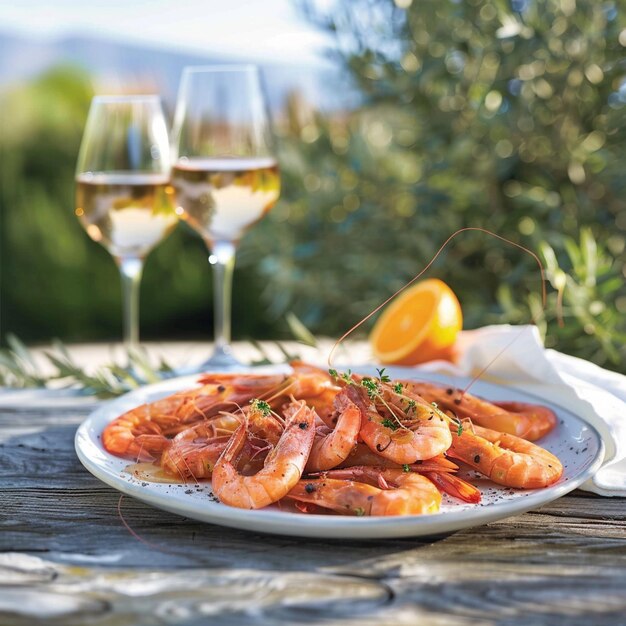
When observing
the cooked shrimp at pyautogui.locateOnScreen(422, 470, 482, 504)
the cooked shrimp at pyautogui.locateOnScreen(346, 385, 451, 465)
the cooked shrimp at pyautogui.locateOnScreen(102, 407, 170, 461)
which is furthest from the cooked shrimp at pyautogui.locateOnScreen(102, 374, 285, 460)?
the cooked shrimp at pyautogui.locateOnScreen(422, 470, 482, 504)

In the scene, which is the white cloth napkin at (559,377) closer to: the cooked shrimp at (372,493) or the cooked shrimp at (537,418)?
the cooked shrimp at (537,418)

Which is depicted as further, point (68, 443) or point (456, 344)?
point (456, 344)

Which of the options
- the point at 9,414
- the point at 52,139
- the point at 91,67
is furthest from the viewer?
the point at 91,67

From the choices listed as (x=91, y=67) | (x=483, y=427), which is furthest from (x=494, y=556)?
(x=91, y=67)

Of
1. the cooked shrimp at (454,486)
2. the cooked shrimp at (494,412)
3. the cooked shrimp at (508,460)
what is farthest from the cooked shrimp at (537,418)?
the cooked shrimp at (454,486)

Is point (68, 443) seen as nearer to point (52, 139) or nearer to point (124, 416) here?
point (124, 416)

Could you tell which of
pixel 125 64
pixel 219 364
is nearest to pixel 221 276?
pixel 219 364

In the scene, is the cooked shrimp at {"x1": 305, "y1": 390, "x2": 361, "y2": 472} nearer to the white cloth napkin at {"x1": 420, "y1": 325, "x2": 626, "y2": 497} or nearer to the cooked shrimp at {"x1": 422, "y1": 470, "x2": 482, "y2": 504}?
the cooked shrimp at {"x1": 422, "y1": 470, "x2": 482, "y2": 504}
